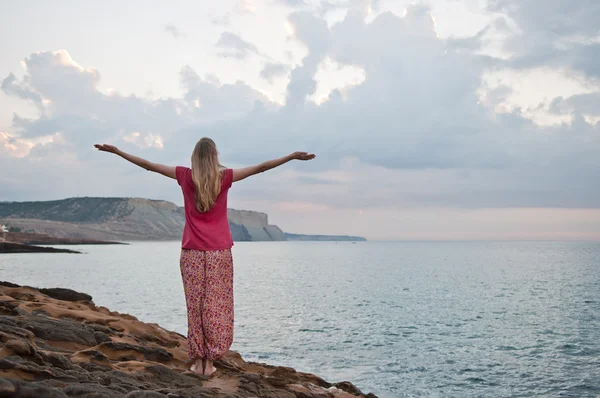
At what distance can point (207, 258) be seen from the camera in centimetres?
643

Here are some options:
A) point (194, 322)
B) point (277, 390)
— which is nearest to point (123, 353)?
point (194, 322)

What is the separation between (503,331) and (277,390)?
1683 cm

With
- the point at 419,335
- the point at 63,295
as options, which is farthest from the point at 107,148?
the point at 419,335

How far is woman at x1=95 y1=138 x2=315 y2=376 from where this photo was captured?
6.41m

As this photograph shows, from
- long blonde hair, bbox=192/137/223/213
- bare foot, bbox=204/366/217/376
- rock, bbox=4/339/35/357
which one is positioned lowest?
bare foot, bbox=204/366/217/376

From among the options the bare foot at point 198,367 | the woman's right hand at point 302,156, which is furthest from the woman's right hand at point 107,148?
the bare foot at point 198,367

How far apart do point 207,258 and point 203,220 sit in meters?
0.48

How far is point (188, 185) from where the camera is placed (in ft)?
21.1

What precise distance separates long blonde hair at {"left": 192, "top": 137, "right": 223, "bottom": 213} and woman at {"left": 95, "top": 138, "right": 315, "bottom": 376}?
0.08 meters

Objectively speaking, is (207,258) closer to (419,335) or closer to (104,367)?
(104,367)

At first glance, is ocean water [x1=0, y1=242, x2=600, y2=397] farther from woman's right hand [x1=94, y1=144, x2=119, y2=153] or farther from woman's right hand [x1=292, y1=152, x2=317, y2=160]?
woman's right hand [x1=94, y1=144, x2=119, y2=153]

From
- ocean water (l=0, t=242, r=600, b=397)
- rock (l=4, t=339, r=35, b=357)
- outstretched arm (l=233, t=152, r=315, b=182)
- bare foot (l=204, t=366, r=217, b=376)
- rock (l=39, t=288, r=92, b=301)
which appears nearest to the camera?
rock (l=4, t=339, r=35, b=357)

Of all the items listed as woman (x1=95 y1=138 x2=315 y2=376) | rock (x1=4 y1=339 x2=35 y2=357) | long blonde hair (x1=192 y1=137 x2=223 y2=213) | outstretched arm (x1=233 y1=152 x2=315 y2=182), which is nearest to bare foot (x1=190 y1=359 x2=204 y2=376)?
woman (x1=95 y1=138 x2=315 y2=376)

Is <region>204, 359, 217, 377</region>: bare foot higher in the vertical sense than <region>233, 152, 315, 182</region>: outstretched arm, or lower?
lower
